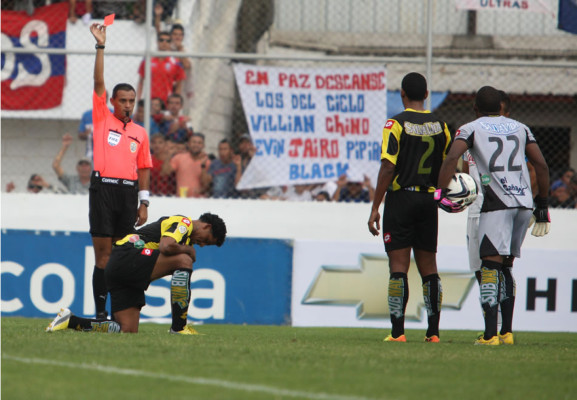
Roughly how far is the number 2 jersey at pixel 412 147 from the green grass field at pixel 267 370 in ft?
4.40

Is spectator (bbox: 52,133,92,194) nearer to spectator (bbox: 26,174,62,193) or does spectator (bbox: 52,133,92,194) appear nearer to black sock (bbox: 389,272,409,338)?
spectator (bbox: 26,174,62,193)

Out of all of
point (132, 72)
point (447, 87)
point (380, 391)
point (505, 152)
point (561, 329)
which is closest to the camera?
point (380, 391)

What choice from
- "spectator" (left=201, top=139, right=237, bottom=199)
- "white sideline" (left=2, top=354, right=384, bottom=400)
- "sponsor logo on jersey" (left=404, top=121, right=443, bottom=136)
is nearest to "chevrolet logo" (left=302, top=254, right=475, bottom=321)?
"spectator" (left=201, top=139, right=237, bottom=199)

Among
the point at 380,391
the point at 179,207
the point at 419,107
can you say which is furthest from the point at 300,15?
the point at 380,391

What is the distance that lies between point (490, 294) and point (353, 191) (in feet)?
17.1

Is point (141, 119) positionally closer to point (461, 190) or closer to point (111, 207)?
point (111, 207)

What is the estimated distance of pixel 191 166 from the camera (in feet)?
42.2

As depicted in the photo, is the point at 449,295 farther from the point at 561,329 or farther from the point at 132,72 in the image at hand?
the point at 132,72

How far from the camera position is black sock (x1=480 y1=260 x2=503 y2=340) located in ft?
25.3

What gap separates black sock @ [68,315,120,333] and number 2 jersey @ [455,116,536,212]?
10.5 ft

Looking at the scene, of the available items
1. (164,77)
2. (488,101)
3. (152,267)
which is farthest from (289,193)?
(488,101)

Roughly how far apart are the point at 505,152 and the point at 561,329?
5.30 m

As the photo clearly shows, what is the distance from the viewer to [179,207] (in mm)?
12859

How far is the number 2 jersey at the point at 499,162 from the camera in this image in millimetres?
7793
